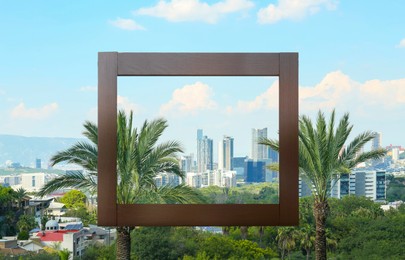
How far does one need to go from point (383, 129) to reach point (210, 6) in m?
3.03

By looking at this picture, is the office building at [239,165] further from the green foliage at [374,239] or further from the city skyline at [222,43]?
the green foliage at [374,239]

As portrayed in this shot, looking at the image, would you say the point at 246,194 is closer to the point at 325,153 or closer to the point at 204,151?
the point at 204,151

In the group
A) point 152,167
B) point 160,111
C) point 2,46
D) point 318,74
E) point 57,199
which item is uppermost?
point 2,46

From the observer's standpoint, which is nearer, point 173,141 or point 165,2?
point 173,141

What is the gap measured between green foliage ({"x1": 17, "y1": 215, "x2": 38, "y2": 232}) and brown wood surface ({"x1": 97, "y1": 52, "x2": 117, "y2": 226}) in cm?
510

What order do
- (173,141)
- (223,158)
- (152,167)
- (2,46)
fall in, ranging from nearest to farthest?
1. (223,158)
2. (173,141)
3. (152,167)
4. (2,46)

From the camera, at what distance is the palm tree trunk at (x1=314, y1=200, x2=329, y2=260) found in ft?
22.6

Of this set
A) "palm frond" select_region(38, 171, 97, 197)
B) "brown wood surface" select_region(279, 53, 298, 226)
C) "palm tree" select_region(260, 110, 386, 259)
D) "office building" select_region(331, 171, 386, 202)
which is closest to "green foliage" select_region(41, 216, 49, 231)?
"palm frond" select_region(38, 171, 97, 197)

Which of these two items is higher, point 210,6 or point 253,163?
point 210,6

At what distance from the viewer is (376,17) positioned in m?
7.88

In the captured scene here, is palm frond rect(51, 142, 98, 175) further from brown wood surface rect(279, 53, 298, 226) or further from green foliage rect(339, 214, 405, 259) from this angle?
green foliage rect(339, 214, 405, 259)

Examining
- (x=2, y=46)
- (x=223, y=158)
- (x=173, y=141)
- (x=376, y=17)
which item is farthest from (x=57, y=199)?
(x=376, y=17)

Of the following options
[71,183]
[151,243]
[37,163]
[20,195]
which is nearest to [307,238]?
[151,243]

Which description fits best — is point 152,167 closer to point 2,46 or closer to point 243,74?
point 243,74
